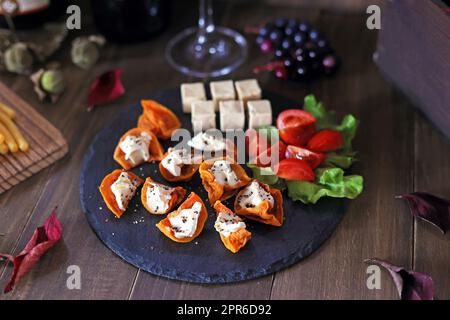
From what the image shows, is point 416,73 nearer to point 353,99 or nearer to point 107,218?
point 353,99

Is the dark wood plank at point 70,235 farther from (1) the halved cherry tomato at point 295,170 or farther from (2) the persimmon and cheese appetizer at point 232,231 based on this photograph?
(1) the halved cherry tomato at point 295,170

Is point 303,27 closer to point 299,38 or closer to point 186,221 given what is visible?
point 299,38

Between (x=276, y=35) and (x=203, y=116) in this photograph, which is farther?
(x=276, y=35)

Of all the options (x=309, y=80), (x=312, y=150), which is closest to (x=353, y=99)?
(x=309, y=80)

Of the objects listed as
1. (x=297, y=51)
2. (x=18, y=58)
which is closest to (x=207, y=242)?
(x=297, y=51)

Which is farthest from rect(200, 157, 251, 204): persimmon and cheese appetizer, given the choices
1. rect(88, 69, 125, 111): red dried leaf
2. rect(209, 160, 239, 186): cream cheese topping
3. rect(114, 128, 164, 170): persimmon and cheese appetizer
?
rect(88, 69, 125, 111): red dried leaf

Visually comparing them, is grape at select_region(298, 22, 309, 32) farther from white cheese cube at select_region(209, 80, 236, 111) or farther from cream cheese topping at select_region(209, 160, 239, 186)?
cream cheese topping at select_region(209, 160, 239, 186)

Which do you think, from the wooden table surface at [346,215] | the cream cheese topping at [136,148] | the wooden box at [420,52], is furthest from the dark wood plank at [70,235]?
the wooden box at [420,52]
